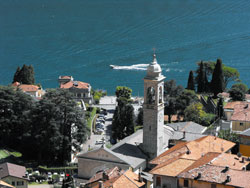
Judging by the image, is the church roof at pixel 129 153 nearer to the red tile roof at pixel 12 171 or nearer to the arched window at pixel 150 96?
the arched window at pixel 150 96

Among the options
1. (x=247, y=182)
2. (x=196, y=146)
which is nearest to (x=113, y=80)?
(x=196, y=146)

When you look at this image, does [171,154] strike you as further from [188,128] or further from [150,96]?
[188,128]

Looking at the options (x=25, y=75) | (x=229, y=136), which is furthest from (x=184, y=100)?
(x=25, y=75)

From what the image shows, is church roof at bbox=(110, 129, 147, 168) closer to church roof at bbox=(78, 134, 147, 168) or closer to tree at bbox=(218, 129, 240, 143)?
church roof at bbox=(78, 134, 147, 168)

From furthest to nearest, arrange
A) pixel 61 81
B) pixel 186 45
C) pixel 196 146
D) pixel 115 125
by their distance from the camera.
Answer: pixel 186 45 < pixel 61 81 < pixel 115 125 < pixel 196 146

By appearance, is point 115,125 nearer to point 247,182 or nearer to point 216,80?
point 216,80

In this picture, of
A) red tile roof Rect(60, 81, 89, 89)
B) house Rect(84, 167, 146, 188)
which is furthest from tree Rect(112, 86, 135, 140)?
red tile roof Rect(60, 81, 89, 89)

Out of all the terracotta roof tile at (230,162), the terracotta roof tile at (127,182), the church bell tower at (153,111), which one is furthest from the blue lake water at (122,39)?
the terracotta roof tile at (127,182)
